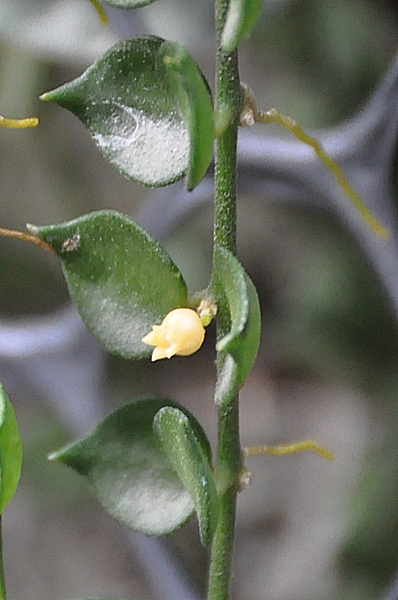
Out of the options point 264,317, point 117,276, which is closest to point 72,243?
point 117,276

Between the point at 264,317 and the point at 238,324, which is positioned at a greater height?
the point at 238,324

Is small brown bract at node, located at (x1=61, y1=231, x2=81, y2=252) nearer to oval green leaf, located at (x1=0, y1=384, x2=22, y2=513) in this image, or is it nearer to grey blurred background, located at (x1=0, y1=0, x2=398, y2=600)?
oval green leaf, located at (x1=0, y1=384, x2=22, y2=513)

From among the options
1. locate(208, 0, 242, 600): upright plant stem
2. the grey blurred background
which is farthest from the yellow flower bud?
the grey blurred background

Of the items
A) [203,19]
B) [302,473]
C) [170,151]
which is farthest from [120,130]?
[302,473]

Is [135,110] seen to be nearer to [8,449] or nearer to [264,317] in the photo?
[8,449]

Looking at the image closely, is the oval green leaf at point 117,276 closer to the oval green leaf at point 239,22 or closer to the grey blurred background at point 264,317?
the oval green leaf at point 239,22

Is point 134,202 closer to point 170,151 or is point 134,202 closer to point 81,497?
point 81,497
